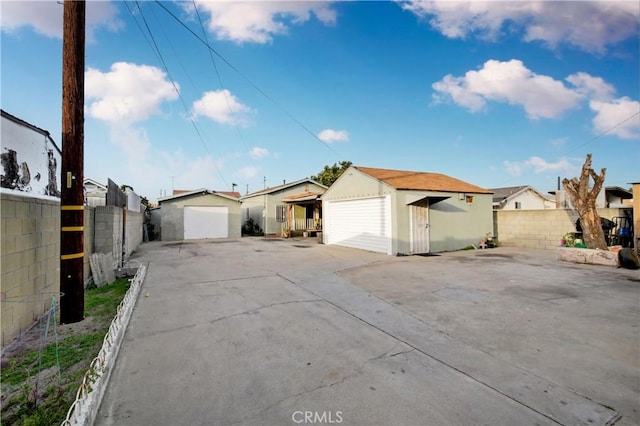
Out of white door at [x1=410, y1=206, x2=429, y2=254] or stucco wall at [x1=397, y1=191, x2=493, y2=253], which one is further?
white door at [x1=410, y1=206, x2=429, y2=254]

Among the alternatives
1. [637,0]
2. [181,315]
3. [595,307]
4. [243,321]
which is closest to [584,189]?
[637,0]

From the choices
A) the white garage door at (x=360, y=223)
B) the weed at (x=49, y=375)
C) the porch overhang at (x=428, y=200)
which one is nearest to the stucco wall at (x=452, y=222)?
the porch overhang at (x=428, y=200)

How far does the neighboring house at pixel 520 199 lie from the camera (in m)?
25.1

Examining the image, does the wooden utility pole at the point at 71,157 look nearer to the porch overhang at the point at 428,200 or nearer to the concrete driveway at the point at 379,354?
the concrete driveway at the point at 379,354

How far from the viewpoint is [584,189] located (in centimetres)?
958

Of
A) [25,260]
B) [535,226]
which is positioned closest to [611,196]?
[535,226]

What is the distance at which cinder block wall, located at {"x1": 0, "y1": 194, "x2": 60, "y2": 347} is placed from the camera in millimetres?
3336

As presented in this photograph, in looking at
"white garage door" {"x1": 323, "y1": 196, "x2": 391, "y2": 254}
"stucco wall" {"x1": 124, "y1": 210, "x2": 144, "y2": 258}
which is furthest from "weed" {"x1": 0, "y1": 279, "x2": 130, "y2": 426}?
"white garage door" {"x1": 323, "y1": 196, "x2": 391, "y2": 254}

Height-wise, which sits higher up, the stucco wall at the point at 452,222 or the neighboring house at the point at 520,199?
the neighboring house at the point at 520,199

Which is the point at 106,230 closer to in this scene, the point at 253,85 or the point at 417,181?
the point at 253,85

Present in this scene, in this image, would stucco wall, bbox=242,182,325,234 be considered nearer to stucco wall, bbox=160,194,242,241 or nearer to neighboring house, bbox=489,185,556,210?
stucco wall, bbox=160,194,242,241

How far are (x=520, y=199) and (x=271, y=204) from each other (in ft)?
73.3

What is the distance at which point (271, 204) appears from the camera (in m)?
21.3

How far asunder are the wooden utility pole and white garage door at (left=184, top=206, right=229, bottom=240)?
48.4 feet
